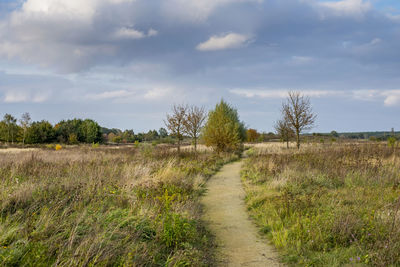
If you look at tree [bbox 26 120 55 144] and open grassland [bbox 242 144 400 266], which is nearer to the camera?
open grassland [bbox 242 144 400 266]

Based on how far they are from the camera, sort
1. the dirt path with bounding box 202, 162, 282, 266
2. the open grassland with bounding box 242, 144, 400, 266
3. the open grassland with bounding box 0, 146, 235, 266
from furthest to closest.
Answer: the dirt path with bounding box 202, 162, 282, 266 < the open grassland with bounding box 242, 144, 400, 266 < the open grassland with bounding box 0, 146, 235, 266

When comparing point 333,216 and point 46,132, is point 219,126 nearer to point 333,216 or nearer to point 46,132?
point 333,216

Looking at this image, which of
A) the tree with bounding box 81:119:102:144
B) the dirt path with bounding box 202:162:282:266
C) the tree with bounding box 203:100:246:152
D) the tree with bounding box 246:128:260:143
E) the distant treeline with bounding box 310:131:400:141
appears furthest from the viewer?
the tree with bounding box 246:128:260:143

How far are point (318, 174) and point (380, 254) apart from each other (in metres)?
6.84

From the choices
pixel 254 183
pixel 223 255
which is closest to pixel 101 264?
pixel 223 255

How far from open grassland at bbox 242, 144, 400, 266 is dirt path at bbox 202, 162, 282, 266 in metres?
0.26

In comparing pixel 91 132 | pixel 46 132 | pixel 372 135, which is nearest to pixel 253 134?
pixel 372 135

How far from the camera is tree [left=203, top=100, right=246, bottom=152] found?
2547cm

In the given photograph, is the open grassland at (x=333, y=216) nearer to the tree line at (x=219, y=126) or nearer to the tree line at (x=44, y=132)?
the tree line at (x=219, y=126)

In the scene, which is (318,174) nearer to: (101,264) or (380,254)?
(380,254)

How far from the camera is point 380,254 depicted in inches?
174

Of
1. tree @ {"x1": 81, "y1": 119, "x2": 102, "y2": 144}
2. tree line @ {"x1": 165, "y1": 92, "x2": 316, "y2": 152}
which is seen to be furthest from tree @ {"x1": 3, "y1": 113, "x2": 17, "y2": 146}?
tree line @ {"x1": 165, "y1": 92, "x2": 316, "y2": 152}

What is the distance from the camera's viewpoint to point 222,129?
2566 centimetres

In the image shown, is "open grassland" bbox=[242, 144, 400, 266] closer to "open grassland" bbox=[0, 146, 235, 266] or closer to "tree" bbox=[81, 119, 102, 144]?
"open grassland" bbox=[0, 146, 235, 266]
